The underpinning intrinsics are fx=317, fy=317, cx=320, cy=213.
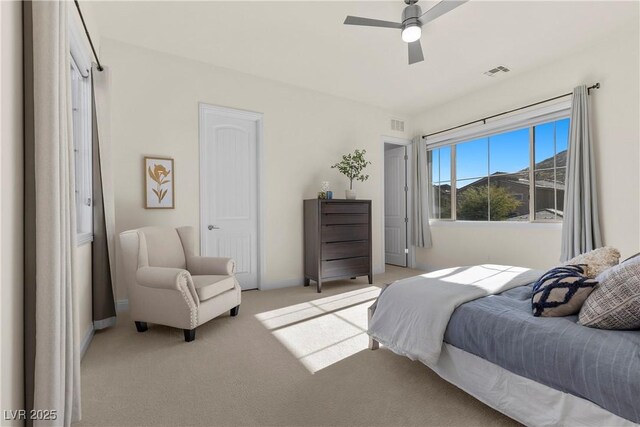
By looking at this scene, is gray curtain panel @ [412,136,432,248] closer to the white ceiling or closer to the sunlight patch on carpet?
the white ceiling

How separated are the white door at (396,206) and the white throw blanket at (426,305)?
11.7ft

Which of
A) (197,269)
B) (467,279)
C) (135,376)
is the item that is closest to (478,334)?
(467,279)

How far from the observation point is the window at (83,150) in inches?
106

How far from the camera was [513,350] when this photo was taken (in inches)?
59.3

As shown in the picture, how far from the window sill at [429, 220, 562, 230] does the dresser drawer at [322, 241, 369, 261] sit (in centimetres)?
160

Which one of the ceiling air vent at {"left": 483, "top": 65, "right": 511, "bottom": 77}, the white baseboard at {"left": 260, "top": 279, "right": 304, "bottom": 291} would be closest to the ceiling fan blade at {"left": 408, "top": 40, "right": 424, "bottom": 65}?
the ceiling air vent at {"left": 483, "top": 65, "right": 511, "bottom": 77}

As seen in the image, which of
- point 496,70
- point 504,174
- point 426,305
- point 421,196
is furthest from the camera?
point 421,196

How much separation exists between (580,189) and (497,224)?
4.06 ft

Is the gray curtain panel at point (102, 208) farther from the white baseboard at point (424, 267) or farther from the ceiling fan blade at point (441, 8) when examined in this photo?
the white baseboard at point (424, 267)

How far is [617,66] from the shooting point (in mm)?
3338

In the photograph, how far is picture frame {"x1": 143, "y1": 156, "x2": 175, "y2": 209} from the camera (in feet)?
11.5

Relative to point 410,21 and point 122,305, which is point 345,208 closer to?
point 410,21

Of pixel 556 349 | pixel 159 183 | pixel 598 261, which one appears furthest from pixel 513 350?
pixel 159 183

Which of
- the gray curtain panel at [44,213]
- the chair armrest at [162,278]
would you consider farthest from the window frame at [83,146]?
the gray curtain panel at [44,213]
